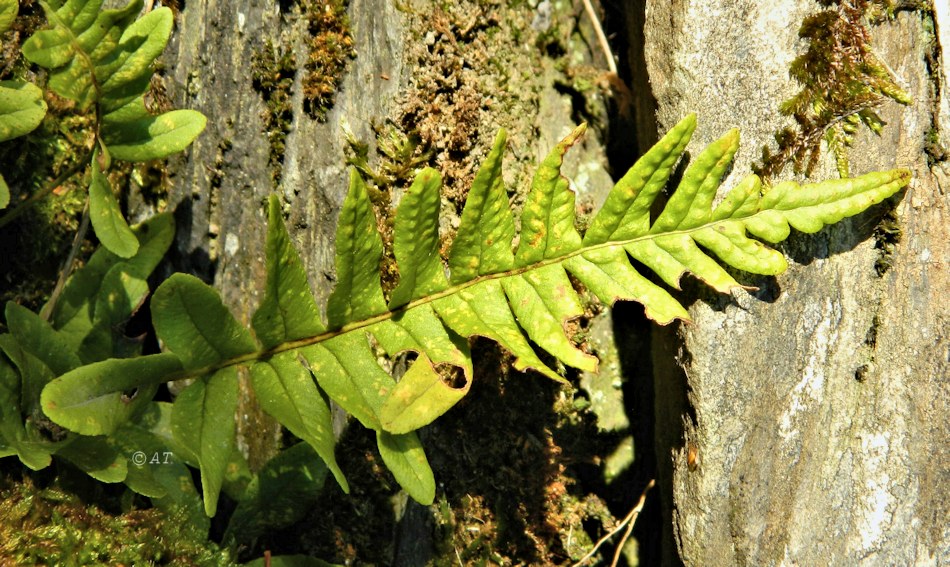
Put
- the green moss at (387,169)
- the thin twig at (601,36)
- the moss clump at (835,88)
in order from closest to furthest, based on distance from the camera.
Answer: the moss clump at (835,88), the green moss at (387,169), the thin twig at (601,36)

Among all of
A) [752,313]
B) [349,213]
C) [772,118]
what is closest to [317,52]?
[349,213]

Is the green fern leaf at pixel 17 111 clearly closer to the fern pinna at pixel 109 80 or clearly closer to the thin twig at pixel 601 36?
the fern pinna at pixel 109 80

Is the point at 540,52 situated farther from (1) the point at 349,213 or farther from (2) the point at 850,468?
(2) the point at 850,468

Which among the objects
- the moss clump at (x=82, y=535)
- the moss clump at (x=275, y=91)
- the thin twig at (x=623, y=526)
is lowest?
the thin twig at (x=623, y=526)

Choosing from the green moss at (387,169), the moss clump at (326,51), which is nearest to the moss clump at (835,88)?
the green moss at (387,169)

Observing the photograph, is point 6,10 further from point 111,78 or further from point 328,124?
point 328,124

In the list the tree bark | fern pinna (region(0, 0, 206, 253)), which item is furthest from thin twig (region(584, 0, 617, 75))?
fern pinna (region(0, 0, 206, 253))

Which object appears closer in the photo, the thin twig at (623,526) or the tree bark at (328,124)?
the tree bark at (328,124)

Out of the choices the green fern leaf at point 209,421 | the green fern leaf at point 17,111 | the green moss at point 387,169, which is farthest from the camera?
the green moss at point 387,169
